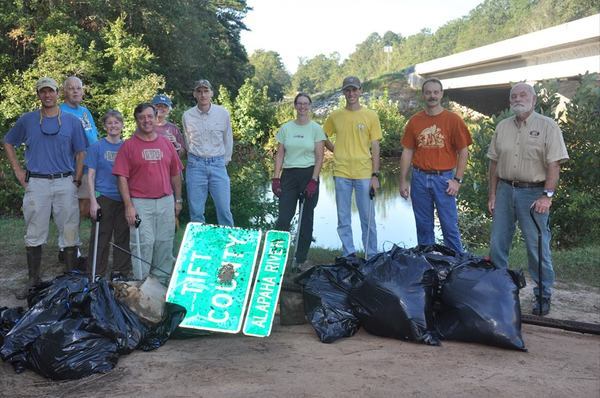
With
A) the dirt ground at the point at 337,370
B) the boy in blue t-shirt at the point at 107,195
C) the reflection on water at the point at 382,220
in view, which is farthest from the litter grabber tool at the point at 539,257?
the reflection on water at the point at 382,220

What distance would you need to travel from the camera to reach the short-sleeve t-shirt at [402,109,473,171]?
4.93 meters

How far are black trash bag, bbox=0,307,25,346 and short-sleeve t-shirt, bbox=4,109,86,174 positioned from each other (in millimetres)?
1397

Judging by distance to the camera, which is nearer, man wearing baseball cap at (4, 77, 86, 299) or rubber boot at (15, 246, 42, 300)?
man wearing baseball cap at (4, 77, 86, 299)

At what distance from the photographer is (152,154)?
15.0ft

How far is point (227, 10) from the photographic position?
4069cm

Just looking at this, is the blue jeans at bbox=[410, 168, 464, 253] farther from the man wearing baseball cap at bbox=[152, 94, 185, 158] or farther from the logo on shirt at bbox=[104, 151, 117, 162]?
the logo on shirt at bbox=[104, 151, 117, 162]

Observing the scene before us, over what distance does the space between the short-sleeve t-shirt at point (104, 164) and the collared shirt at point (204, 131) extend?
2.35 ft

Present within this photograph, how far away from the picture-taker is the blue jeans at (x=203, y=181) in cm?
542

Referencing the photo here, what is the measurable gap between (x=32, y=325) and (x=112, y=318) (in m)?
0.47

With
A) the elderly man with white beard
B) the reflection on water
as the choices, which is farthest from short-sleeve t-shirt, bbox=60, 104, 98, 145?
the reflection on water

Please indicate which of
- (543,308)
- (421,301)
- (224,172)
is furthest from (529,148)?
(224,172)

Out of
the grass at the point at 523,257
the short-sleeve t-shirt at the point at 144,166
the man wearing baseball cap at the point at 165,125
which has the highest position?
the man wearing baseball cap at the point at 165,125

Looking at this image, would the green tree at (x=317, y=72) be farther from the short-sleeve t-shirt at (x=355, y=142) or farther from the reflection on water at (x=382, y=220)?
the short-sleeve t-shirt at (x=355, y=142)

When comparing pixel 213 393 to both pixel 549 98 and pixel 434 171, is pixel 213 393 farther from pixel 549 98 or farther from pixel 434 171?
pixel 549 98
